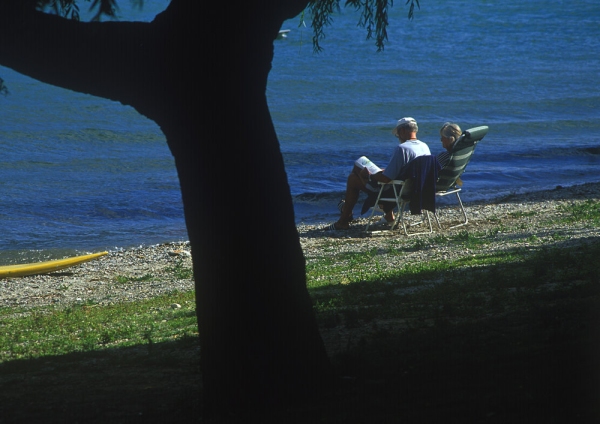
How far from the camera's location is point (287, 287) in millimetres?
4184

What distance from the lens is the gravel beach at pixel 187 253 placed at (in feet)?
30.8

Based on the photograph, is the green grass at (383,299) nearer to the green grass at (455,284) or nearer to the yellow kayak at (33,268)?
the green grass at (455,284)

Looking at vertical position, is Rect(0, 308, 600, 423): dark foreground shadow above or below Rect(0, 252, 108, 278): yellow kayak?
above

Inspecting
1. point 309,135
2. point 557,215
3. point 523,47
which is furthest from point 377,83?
point 557,215

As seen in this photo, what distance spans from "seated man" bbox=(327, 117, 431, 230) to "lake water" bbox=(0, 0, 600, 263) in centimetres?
338

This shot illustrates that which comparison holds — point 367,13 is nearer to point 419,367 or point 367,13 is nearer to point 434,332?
point 434,332

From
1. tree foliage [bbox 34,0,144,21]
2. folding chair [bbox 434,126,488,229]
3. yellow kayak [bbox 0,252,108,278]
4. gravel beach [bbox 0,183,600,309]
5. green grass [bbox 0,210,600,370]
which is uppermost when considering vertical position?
tree foliage [bbox 34,0,144,21]

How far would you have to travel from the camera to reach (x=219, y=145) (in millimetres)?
4102

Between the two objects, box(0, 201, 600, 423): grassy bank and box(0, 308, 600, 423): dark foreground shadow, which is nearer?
box(0, 308, 600, 423): dark foreground shadow

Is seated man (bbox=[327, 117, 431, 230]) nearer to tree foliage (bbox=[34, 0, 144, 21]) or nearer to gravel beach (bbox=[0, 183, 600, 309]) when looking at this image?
gravel beach (bbox=[0, 183, 600, 309])

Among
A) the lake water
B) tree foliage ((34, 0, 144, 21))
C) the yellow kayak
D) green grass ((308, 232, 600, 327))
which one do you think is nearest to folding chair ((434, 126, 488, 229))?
green grass ((308, 232, 600, 327))

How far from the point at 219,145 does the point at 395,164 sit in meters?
7.39

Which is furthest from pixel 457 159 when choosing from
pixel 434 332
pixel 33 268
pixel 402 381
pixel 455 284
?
pixel 402 381

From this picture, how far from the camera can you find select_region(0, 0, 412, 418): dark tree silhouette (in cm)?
409
